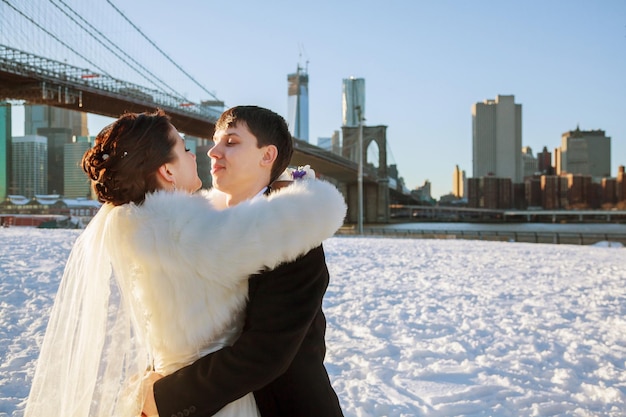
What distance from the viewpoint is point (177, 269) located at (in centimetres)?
118

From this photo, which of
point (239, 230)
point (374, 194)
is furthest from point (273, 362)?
point (374, 194)

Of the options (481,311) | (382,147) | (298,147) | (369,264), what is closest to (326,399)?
(481,311)

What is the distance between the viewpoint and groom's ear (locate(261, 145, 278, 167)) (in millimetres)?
1367

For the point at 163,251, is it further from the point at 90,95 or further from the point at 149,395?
the point at 90,95

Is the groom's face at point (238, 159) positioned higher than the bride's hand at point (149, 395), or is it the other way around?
the groom's face at point (238, 159)

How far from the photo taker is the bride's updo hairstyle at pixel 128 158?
123 cm

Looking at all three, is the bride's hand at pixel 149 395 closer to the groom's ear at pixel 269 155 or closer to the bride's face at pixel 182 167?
the bride's face at pixel 182 167

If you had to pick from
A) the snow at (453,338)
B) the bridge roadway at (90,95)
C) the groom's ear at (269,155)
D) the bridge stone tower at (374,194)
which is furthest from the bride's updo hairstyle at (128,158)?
the bridge stone tower at (374,194)

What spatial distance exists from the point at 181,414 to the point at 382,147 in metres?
50.1

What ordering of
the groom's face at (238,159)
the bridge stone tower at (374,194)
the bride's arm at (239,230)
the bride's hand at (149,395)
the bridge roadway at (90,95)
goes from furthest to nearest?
the bridge stone tower at (374,194), the bridge roadway at (90,95), the groom's face at (238,159), the bride's hand at (149,395), the bride's arm at (239,230)

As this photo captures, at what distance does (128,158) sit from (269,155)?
35cm

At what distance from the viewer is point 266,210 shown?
1139mm

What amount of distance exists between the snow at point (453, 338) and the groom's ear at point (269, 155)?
1.95 metres

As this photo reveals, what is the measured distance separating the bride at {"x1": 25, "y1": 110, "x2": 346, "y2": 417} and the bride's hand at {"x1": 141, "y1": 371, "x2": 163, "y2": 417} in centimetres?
Answer: 2
